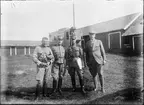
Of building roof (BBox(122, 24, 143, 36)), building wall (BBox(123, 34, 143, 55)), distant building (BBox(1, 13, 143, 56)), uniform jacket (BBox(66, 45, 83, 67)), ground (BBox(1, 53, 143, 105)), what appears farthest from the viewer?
distant building (BBox(1, 13, 143, 56))

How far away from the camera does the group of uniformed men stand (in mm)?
4461

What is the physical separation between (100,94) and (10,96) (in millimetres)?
2266

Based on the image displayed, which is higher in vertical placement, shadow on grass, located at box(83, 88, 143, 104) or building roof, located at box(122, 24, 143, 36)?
building roof, located at box(122, 24, 143, 36)

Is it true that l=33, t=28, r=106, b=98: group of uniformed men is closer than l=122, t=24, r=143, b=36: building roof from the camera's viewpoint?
Yes

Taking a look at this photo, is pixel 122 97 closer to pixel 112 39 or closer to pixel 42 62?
pixel 42 62

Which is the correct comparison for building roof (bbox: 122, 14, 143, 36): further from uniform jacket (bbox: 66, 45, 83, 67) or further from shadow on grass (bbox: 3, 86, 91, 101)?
shadow on grass (bbox: 3, 86, 91, 101)

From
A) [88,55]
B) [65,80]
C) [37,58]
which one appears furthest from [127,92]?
[37,58]

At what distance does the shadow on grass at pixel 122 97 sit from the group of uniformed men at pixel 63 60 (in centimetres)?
45

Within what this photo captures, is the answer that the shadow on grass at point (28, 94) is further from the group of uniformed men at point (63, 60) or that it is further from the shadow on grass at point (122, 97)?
the shadow on grass at point (122, 97)

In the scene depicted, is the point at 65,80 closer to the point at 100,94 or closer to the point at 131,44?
the point at 100,94

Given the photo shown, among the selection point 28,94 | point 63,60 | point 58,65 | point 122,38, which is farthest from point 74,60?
point 122,38

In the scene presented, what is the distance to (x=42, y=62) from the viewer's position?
4.41 meters

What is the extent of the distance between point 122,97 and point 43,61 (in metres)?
2.18

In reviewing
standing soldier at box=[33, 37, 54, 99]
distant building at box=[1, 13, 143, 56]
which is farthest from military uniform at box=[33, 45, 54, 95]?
distant building at box=[1, 13, 143, 56]
